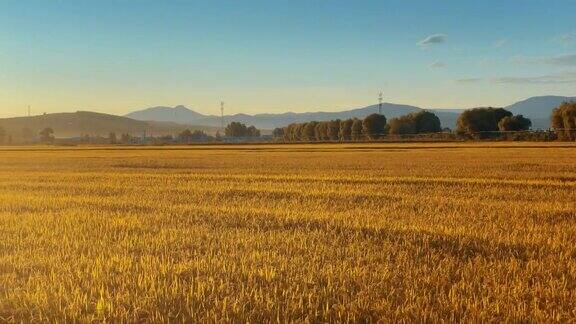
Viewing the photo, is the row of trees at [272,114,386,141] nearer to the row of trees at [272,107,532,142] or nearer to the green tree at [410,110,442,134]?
the row of trees at [272,107,532,142]

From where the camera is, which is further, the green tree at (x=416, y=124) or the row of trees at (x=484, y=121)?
the green tree at (x=416, y=124)

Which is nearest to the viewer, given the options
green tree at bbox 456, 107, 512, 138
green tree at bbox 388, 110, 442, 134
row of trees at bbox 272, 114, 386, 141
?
green tree at bbox 456, 107, 512, 138

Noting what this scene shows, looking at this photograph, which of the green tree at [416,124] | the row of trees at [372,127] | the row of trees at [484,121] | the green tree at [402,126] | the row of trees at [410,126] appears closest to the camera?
the row of trees at [410,126]

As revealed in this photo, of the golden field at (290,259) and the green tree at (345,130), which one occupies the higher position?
the green tree at (345,130)

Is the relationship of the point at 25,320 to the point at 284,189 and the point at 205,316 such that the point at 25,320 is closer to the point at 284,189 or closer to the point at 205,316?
the point at 205,316

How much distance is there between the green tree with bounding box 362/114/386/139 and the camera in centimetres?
14094

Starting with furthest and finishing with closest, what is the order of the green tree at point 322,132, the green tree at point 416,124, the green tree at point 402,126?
the green tree at point 322,132 < the green tree at point 416,124 < the green tree at point 402,126

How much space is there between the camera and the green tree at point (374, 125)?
141 meters

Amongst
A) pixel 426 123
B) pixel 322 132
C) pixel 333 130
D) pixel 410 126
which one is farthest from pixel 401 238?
pixel 322 132

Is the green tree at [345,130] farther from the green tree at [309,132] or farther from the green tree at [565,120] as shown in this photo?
the green tree at [565,120]

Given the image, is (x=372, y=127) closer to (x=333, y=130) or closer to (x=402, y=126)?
(x=402, y=126)

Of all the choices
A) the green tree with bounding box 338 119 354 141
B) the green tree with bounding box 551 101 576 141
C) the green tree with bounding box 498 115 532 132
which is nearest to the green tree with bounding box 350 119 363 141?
the green tree with bounding box 338 119 354 141

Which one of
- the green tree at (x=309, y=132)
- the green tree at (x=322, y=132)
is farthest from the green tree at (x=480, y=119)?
the green tree at (x=309, y=132)

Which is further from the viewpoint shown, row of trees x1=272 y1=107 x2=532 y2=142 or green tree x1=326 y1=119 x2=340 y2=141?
green tree x1=326 y1=119 x2=340 y2=141
